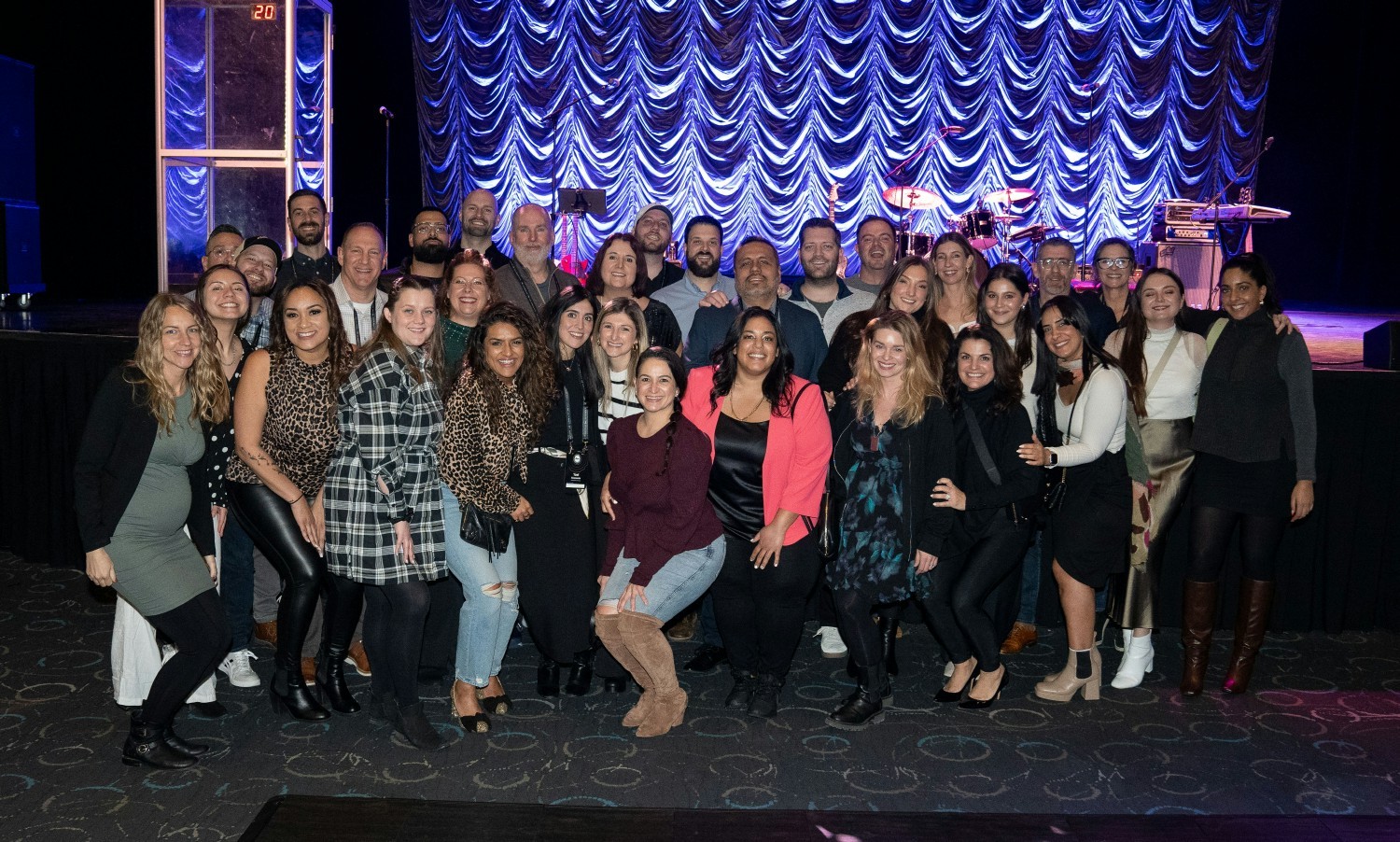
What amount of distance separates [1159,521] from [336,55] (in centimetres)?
1115

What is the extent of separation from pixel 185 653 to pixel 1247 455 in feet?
13.7

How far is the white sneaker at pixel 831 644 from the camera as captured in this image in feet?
17.1

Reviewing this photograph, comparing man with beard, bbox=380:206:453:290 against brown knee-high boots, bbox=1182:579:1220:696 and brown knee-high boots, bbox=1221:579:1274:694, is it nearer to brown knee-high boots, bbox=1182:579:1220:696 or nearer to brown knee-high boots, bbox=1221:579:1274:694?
brown knee-high boots, bbox=1182:579:1220:696

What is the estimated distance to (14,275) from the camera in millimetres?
9883

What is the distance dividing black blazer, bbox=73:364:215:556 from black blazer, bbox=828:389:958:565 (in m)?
2.50

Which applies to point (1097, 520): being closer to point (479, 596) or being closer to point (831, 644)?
point (831, 644)

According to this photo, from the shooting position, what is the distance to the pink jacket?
13.8 feet

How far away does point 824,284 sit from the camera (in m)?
5.55

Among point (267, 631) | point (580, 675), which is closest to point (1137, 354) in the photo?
point (580, 675)

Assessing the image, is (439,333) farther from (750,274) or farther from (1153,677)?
(1153,677)

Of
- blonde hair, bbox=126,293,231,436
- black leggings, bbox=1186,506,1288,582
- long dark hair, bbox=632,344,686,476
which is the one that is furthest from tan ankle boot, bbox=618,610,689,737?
black leggings, bbox=1186,506,1288,582

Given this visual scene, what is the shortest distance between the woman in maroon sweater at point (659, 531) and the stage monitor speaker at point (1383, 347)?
4.07 m

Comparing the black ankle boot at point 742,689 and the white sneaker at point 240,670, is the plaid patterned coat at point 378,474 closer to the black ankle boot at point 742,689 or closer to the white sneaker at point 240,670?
the white sneaker at point 240,670

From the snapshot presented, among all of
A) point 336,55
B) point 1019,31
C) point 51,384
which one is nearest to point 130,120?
point 336,55
